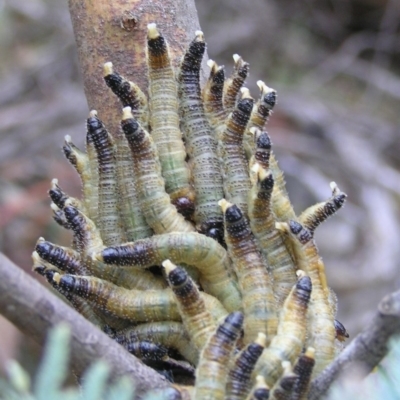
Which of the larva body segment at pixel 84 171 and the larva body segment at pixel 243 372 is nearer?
the larva body segment at pixel 243 372

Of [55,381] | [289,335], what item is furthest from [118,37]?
[55,381]

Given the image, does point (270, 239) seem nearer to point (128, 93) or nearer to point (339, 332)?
point (339, 332)

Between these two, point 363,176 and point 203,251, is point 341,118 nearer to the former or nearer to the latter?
point 363,176

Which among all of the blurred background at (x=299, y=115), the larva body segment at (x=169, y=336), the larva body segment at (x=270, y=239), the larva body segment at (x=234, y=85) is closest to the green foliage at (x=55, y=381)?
the larva body segment at (x=169, y=336)

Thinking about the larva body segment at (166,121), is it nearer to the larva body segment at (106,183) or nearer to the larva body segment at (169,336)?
the larva body segment at (106,183)

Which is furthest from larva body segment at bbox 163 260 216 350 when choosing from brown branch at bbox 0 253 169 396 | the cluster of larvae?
brown branch at bbox 0 253 169 396

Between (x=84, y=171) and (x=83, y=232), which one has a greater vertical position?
(x=84, y=171)

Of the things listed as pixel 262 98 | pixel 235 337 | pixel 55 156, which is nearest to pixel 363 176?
pixel 55 156

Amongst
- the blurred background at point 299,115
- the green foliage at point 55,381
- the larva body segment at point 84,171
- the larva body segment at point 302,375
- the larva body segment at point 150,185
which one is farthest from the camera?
the blurred background at point 299,115
